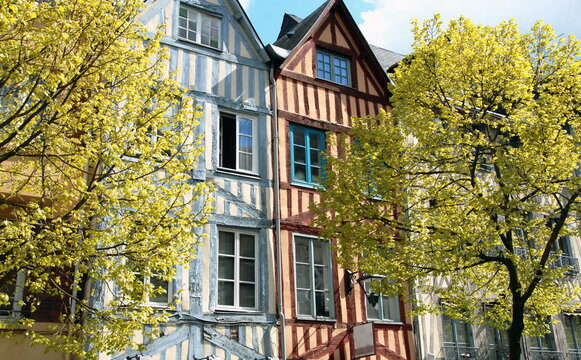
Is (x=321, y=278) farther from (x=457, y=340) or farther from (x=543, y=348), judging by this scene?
(x=543, y=348)

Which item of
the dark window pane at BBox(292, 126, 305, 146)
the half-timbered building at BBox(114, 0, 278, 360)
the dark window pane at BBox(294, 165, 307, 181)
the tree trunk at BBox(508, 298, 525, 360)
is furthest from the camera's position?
the dark window pane at BBox(292, 126, 305, 146)

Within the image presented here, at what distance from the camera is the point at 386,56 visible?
2078 cm

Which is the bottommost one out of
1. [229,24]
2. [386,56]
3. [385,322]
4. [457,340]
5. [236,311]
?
[457,340]

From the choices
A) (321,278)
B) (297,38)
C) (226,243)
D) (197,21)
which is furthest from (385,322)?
(197,21)

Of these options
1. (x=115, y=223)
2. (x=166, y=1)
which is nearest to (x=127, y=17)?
(x=115, y=223)

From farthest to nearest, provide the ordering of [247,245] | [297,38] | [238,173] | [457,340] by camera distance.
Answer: [297,38] → [457,340] → [238,173] → [247,245]

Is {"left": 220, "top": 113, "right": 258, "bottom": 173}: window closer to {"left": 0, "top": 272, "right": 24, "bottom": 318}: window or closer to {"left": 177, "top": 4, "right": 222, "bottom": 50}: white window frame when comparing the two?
{"left": 177, "top": 4, "right": 222, "bottom": 50}: white window frame

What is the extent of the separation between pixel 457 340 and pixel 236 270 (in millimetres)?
6613

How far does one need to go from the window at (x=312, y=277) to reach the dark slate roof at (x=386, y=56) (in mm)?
8031

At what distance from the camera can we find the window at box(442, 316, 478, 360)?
15.1 m

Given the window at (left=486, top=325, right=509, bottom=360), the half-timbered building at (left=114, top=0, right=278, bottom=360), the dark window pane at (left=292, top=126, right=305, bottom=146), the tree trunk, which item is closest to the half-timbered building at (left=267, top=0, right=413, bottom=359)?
the dark window pane at (left=292, top=126, right=305, bottom=146)

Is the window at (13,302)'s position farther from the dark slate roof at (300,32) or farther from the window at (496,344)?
the window at (496,344)

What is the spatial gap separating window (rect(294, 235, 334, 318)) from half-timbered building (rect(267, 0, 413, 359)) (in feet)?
0.07

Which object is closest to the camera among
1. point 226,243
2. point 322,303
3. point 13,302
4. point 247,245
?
point 13,302
